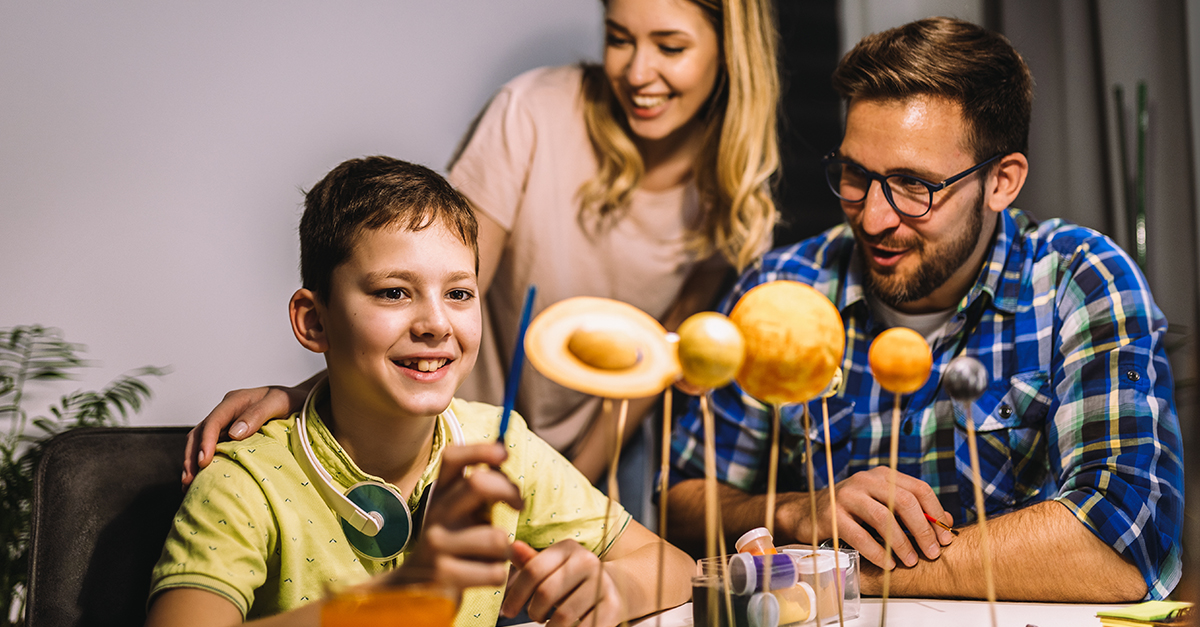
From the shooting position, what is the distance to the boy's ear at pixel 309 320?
1.24 metres

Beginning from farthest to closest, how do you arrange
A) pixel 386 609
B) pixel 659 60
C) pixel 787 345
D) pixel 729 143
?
pixel 729 143
pixel 659 60
pixel 787 345
pixel 386 609

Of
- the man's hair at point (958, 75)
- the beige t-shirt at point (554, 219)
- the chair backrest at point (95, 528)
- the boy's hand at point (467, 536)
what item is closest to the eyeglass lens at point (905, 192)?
the man's hair at point (958, 75)

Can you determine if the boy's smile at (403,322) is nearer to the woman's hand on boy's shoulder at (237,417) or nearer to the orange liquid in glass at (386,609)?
the woman's hand on boy's shoulder at (237,417)

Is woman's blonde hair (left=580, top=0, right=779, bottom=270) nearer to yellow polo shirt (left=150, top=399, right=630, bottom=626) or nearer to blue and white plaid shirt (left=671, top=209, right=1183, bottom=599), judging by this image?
blue and white plaid shirt (left=671, top=209, right=1183, bottom=599)

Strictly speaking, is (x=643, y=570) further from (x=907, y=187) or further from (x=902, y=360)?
(x=907, y=187)

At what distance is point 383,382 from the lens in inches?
44.4

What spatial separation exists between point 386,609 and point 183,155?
6.55 ft

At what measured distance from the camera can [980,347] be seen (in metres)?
1.66

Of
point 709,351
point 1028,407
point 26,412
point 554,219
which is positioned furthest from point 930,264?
point 26,412

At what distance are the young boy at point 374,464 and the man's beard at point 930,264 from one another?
74 cm

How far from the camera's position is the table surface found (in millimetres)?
1021

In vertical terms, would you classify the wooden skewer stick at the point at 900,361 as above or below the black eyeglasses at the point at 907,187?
below

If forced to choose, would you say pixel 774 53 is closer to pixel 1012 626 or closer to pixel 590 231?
pixel 590 231

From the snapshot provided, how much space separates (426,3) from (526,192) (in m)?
0.77
